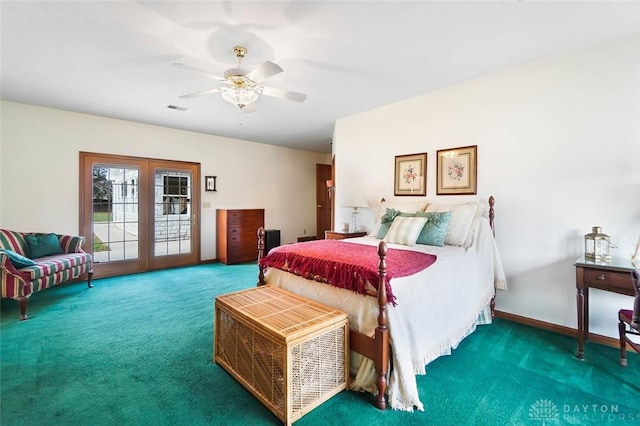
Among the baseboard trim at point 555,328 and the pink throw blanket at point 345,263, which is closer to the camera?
the pink throw blanket at point 345,263

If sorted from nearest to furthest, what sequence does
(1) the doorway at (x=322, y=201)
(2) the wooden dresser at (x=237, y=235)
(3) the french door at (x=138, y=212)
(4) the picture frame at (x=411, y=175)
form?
(4) the picture frame at (x=411, y=175)
(3) the french door at (x=138, y=212)
(2) the wooden dresser at (x=237, y=235)
(1) the doorway at (x=322, y=201)

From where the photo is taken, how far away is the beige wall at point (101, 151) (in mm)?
4074

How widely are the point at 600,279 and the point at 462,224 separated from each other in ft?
3.60

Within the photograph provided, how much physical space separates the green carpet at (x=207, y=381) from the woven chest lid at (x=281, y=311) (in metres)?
0.52

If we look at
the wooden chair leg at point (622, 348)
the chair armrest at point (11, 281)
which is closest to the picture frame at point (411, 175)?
the wooden chair leg at point (622, 348)

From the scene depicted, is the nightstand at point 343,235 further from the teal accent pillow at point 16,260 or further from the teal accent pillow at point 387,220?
the teal accent pillow at point 16,260

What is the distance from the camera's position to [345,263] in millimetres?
2051

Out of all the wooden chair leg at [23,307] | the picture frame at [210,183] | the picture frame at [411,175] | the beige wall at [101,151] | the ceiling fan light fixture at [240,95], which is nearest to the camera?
the ceiling fan light fixture at [240,95]

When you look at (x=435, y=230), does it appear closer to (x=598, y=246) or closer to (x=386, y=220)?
(x=386, y=220)

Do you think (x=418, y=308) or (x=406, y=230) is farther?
(x=406, y=230)

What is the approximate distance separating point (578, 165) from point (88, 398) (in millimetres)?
4372

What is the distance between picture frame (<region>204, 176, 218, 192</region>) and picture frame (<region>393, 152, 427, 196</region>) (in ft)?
12.4

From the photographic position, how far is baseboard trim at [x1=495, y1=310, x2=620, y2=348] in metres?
2.54

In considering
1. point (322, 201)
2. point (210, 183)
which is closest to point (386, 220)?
point (210, 183)
